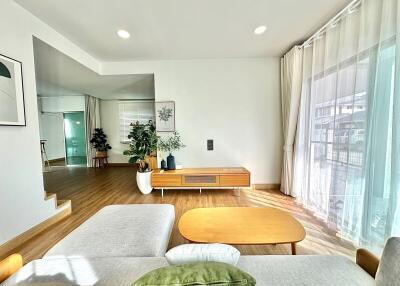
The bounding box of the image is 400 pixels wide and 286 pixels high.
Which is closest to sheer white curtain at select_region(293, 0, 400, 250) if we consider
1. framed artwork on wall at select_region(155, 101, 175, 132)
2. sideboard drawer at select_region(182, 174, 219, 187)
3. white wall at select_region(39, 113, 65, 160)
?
sideboard drawer at select_region(182, 174, 219, 187)

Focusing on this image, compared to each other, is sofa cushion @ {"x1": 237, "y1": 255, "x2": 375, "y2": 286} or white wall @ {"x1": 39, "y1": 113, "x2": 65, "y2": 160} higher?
white wall @ {"x1": 39, "y1": 113, "x2": 65, "y2": 160}

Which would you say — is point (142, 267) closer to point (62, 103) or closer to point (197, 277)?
point (197, 277)

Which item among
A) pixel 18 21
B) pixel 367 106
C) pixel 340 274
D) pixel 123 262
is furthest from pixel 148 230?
pixel 18 21

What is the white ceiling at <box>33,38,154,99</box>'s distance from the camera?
116 inches

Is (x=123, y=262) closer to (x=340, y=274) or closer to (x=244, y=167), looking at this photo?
(x=340, y=274)

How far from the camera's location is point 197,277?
629 millimetres

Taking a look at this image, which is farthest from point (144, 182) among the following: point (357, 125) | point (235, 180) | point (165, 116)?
point (357, 125)

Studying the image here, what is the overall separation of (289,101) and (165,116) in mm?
2278

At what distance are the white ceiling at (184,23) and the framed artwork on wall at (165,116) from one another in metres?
0.92

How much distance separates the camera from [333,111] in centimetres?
223

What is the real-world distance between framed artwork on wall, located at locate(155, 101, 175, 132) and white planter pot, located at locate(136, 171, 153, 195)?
0.92 meters

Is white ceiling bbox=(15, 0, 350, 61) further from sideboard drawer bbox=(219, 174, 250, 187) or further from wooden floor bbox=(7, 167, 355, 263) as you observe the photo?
wooden floor bbox=(7, 167, 355, 263)

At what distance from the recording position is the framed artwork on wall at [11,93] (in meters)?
1.87

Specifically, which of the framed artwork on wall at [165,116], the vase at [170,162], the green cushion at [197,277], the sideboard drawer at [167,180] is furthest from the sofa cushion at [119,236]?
the framed artwork on wall at [165,116]
